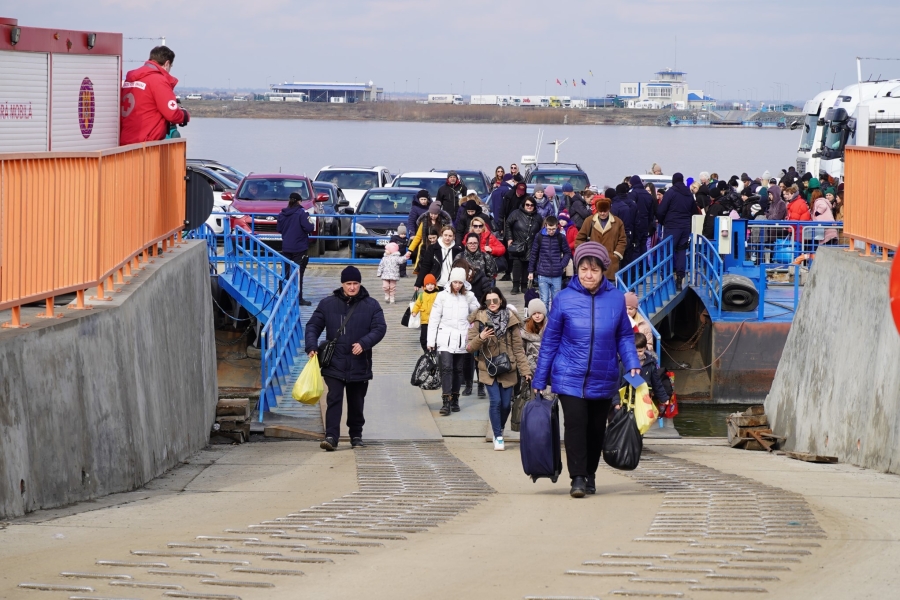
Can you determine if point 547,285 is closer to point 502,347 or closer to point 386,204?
point 502,347

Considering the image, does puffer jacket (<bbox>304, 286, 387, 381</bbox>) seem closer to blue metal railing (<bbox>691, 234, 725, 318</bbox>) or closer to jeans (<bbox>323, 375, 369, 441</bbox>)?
jeans (<bbox>323, 375, 369, 441</bbox>)

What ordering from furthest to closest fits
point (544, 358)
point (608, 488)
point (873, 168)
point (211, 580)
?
point (873, 168)
point (608, 488)
point (544, 358)
point (211, 580)

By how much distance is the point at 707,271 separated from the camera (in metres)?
20.4

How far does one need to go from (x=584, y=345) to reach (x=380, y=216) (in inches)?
719

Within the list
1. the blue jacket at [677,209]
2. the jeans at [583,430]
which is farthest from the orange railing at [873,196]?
the blue jacket at [677,209]

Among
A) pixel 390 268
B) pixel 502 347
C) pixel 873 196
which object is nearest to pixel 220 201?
pixel 390 268

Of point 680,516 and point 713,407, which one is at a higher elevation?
point 680,516

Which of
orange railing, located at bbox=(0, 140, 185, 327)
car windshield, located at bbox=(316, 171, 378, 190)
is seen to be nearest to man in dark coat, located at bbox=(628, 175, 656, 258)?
orange railing, located at bbox=(0, 140, 185, 327)

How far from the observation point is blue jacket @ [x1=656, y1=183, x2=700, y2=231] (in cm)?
2036

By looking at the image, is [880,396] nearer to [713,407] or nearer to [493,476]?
[493,476]

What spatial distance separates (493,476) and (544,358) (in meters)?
2.07

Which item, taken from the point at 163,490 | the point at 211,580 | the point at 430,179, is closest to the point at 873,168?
the point at 163,490

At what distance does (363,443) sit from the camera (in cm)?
1297

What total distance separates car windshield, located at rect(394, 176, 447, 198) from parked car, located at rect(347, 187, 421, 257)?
1.84 metres
